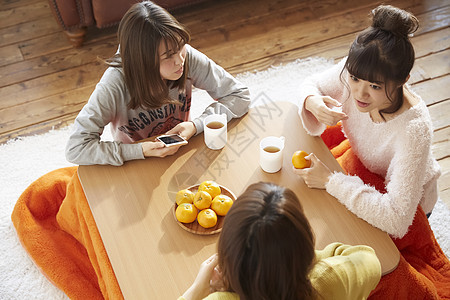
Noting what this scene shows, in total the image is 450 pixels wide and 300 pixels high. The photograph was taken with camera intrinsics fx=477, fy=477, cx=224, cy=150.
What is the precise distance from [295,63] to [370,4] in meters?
0.80

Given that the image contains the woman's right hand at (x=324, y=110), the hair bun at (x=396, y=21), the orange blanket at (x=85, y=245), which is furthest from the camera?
the woman's right hand at (x=324, y=110)

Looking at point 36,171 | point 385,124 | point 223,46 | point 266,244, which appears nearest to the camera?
point 266,244

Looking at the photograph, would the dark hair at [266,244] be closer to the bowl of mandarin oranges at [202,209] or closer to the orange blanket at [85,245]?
the bowl of mandarin oranges at [202,209]

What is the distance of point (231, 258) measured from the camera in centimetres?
95

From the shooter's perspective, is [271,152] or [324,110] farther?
[324,110]

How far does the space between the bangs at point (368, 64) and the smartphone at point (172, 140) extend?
55 centimetres

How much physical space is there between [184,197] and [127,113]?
18.3 inches

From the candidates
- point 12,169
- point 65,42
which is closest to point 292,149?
point 12,169

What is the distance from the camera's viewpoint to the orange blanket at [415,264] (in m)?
1.37

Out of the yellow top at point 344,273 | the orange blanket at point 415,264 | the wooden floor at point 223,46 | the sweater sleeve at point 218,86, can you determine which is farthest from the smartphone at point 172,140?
the wooden floor at point 223,46

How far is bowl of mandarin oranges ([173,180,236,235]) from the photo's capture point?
4.24ft

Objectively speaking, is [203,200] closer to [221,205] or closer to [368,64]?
[221,205]

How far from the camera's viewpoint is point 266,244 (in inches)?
35.9

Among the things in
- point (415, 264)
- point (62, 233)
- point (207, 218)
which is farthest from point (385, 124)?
point (62, 233)
